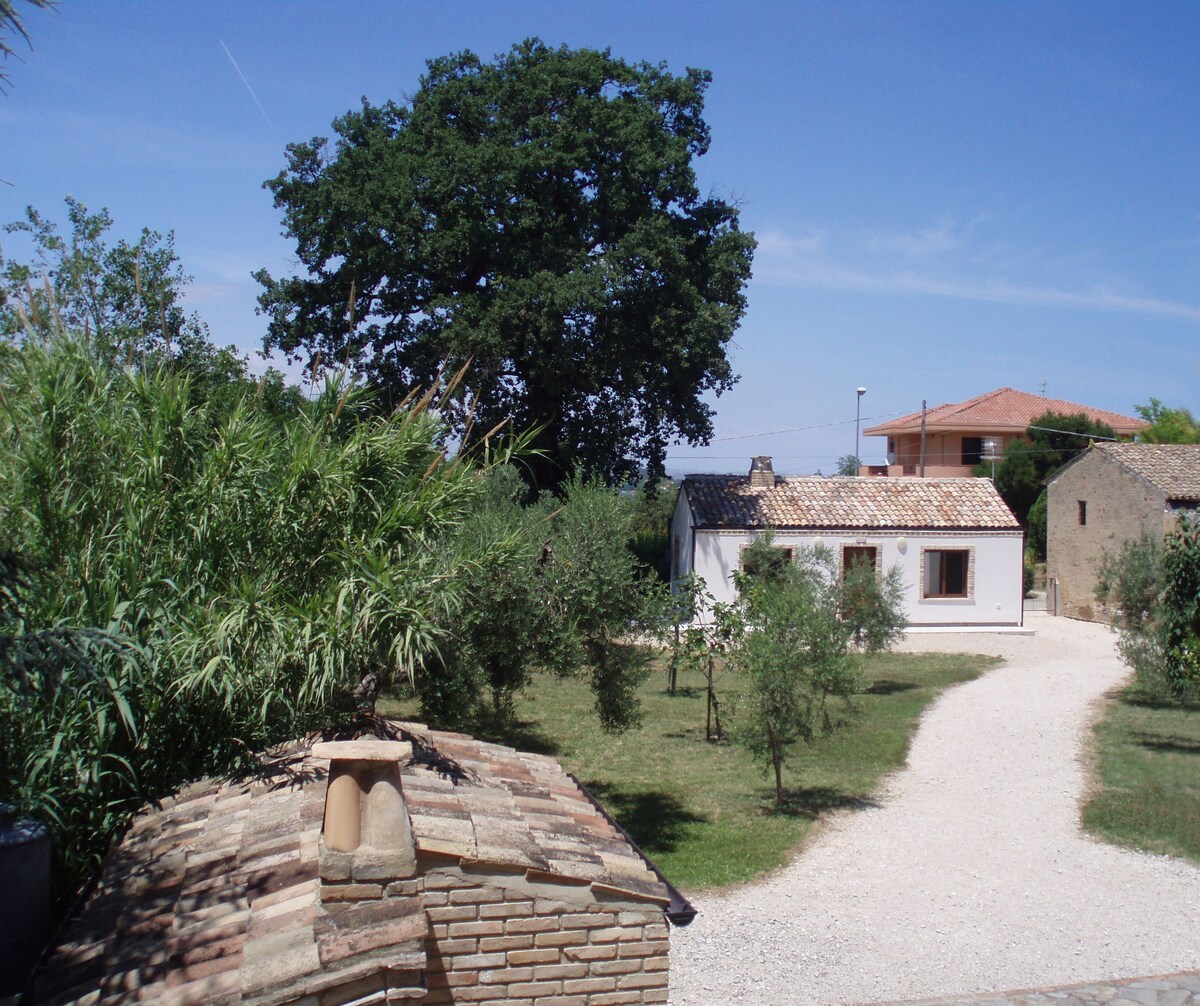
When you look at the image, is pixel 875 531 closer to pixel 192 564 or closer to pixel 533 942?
pixel 192 564

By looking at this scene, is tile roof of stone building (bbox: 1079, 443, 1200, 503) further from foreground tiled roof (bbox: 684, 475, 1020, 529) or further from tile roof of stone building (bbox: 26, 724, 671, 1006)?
tile roof of stone building (bbox: 26, 724, 671, 1006)

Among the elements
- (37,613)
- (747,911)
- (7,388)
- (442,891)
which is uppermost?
(7,388)

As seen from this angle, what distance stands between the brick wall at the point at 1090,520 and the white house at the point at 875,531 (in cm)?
270

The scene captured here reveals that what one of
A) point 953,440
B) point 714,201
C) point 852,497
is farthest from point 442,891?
point 953,440

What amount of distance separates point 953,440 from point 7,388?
164ft

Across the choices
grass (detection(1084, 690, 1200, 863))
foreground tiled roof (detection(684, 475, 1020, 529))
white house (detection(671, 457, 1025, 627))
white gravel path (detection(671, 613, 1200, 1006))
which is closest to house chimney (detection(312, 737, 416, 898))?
white gravel path (detection(671, 613, 1200, 1006))

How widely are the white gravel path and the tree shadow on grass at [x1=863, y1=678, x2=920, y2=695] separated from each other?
556 cm

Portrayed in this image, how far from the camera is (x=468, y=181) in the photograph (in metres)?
24.2

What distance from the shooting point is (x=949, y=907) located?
9.34 meters

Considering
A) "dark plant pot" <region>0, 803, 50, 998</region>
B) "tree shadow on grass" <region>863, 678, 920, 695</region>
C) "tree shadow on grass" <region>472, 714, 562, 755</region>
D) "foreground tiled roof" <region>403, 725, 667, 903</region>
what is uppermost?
"foreground tiled roof" <region>403, 725, 667, 903</region>

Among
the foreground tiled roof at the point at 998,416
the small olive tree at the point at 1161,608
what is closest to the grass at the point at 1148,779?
the small olive tree at the point at 1161,608

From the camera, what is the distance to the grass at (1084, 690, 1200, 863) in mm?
11516

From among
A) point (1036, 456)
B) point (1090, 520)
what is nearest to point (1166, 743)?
point (1090, 520)

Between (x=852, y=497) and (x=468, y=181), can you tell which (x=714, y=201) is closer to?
(x=468, y=181)
